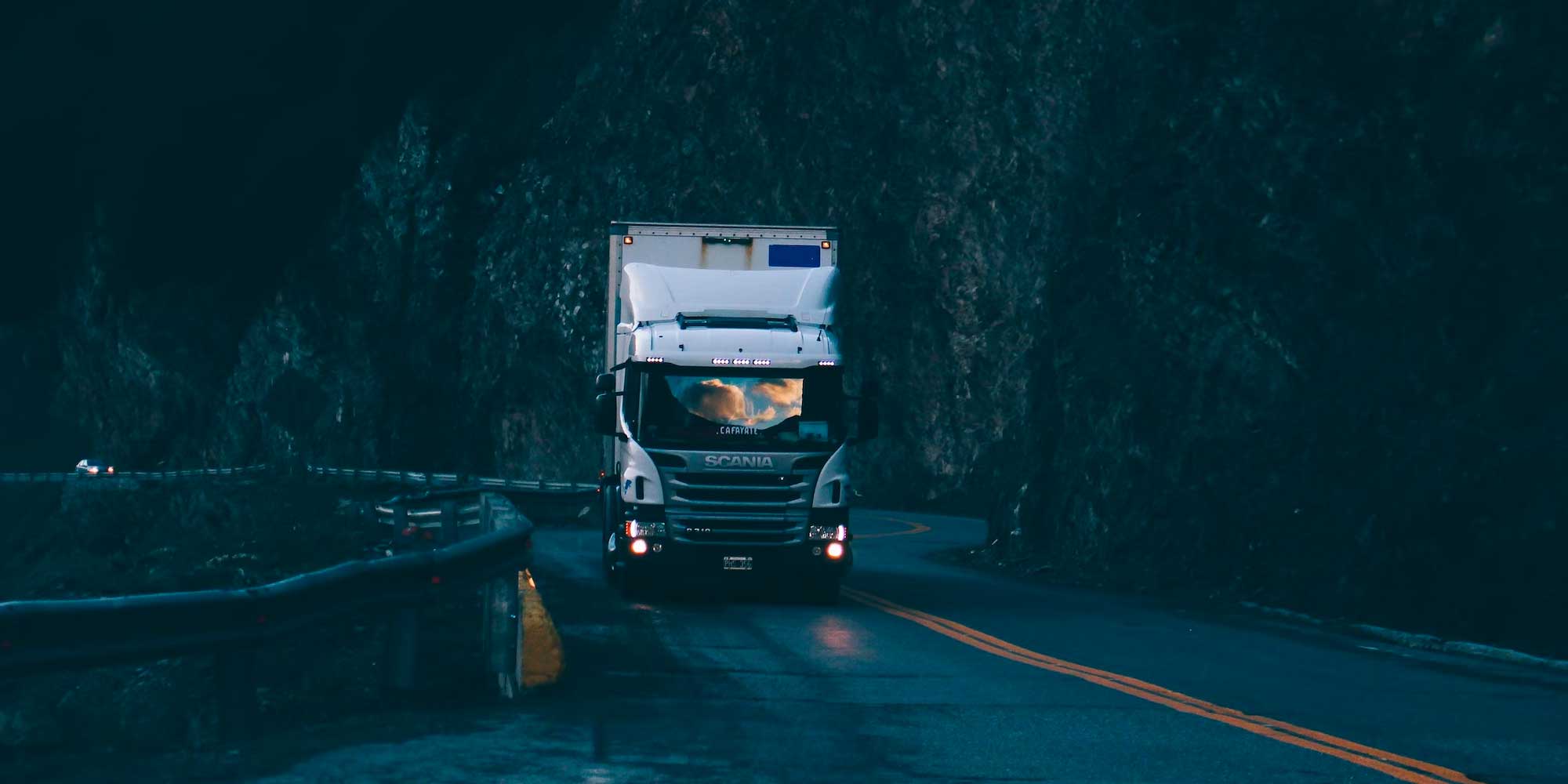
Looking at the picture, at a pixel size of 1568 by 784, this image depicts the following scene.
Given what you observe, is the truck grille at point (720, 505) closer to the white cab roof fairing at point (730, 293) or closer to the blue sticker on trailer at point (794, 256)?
the white cab roof fairing at point (730, 293)

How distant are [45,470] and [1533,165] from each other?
89.1m

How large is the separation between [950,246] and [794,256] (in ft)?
129

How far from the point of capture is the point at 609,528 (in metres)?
20.5

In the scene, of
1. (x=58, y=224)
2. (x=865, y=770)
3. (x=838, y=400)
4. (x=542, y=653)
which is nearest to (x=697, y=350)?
(x=838, y=400)

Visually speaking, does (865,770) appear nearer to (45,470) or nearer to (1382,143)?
(1382,143)

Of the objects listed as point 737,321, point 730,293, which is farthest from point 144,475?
point 737,321

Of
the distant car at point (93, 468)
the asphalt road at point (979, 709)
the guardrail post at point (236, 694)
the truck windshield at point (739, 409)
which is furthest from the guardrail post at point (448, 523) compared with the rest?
the distant car at point (93, 468)

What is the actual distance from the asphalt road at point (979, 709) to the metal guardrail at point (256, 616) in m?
0.56

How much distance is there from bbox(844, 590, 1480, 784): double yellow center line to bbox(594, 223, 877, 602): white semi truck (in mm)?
2373

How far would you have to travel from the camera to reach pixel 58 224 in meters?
82.9

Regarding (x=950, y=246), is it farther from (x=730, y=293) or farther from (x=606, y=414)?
(x=606, y=414)

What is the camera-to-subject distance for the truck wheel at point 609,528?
64.5 feet

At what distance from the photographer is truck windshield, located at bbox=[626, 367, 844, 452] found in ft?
60.1

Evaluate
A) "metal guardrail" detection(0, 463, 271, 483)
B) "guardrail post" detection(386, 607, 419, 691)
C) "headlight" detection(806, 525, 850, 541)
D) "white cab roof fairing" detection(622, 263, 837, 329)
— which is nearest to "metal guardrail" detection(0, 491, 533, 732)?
"guardrail post" detection(386, 607, 419, 691)
